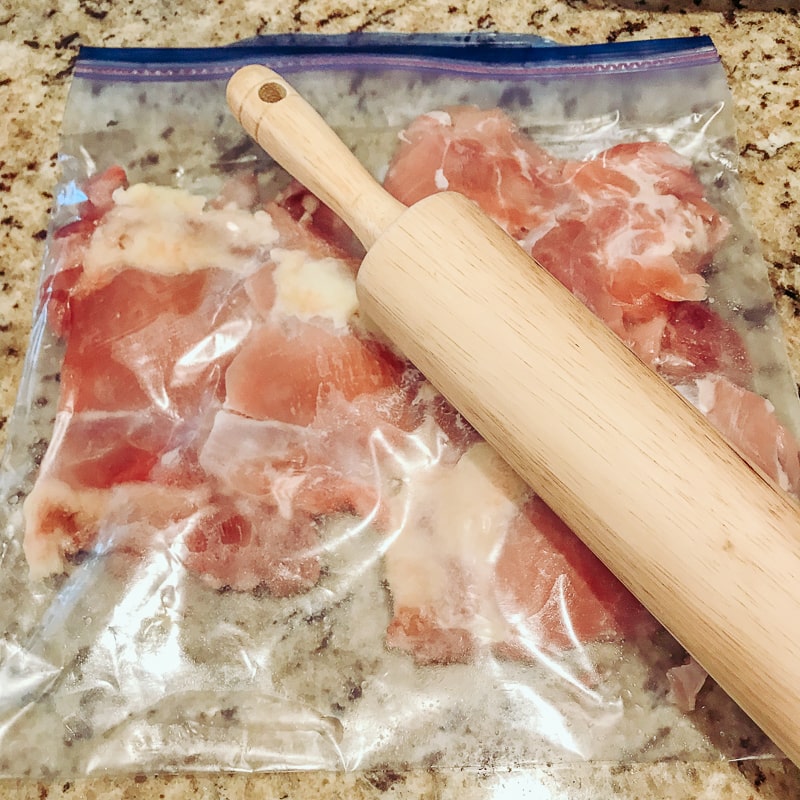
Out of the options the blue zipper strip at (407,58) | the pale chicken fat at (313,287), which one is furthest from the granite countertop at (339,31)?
the pale chicken fat at (313,287)

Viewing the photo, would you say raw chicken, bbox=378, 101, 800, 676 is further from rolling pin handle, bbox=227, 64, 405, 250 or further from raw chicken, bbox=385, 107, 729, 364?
rolling pin handle, bbox=227, 64, 405, 250

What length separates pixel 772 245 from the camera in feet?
2.90

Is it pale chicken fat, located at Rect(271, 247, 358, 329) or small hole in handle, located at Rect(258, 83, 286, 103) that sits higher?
small hole in handle, located at Rect(258, 83, 286, 103)

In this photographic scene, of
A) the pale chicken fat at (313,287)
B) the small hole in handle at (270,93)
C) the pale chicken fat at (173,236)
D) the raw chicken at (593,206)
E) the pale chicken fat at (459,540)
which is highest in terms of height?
the small hole in handle at (270,93)

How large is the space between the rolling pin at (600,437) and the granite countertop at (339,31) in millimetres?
304

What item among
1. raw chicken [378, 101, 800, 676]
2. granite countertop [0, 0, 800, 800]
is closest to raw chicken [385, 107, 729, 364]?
raw chicken [378, 101, 800, 676]

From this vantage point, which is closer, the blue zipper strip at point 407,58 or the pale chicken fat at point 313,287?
the pale chicken fat at point 313,287

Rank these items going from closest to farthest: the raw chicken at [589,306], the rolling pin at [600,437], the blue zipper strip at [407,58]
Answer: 1. the rolling pin at [600,437]
2. the raw chicken at [589,306]
3. the blue zipper strip at [407,58]

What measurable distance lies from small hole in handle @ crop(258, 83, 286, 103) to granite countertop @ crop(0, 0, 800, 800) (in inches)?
12.7

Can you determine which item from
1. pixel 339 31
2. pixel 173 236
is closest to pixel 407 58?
pixel 339 31

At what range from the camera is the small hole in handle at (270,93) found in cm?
78

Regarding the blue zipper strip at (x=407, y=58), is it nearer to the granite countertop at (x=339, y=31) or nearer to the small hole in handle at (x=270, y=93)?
the granite countertop at (x=339, y=31)

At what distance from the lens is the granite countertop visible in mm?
890

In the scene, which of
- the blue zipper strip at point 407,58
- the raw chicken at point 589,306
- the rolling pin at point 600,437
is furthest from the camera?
the blue zipper strip at point 407,58
